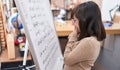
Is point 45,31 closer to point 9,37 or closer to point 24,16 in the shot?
point 24,16

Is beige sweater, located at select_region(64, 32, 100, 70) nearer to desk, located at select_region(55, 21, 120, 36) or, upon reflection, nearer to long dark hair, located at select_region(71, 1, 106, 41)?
long dark hair, located at select_region(71, 1, 106, 41)

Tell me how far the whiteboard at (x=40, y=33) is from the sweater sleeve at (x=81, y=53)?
17 centimetres

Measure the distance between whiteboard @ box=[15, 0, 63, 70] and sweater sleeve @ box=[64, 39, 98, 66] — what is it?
175 millimetres

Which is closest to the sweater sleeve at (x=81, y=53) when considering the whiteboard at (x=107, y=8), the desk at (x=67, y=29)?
the desk at (x=67, y=29)

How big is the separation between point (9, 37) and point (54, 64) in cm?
143

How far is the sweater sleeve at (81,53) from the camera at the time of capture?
1244 mm

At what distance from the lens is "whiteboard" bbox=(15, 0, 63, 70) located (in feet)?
2.45

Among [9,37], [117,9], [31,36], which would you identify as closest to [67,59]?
[31,36]

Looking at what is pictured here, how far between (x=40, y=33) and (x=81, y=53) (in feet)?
1.61

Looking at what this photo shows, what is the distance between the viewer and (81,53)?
49.6 inches

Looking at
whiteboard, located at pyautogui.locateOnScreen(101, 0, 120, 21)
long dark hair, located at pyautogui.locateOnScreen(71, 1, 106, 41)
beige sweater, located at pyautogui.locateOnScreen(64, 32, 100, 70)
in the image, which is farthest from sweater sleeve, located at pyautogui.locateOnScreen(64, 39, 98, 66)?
whiteboard, located at pyautogui.locateOnScreen(101, 0, 120, 21)

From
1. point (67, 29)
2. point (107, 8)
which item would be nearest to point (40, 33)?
point (67, 29)

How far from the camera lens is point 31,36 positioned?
75 centimetres

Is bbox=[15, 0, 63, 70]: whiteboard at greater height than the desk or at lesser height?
greater
